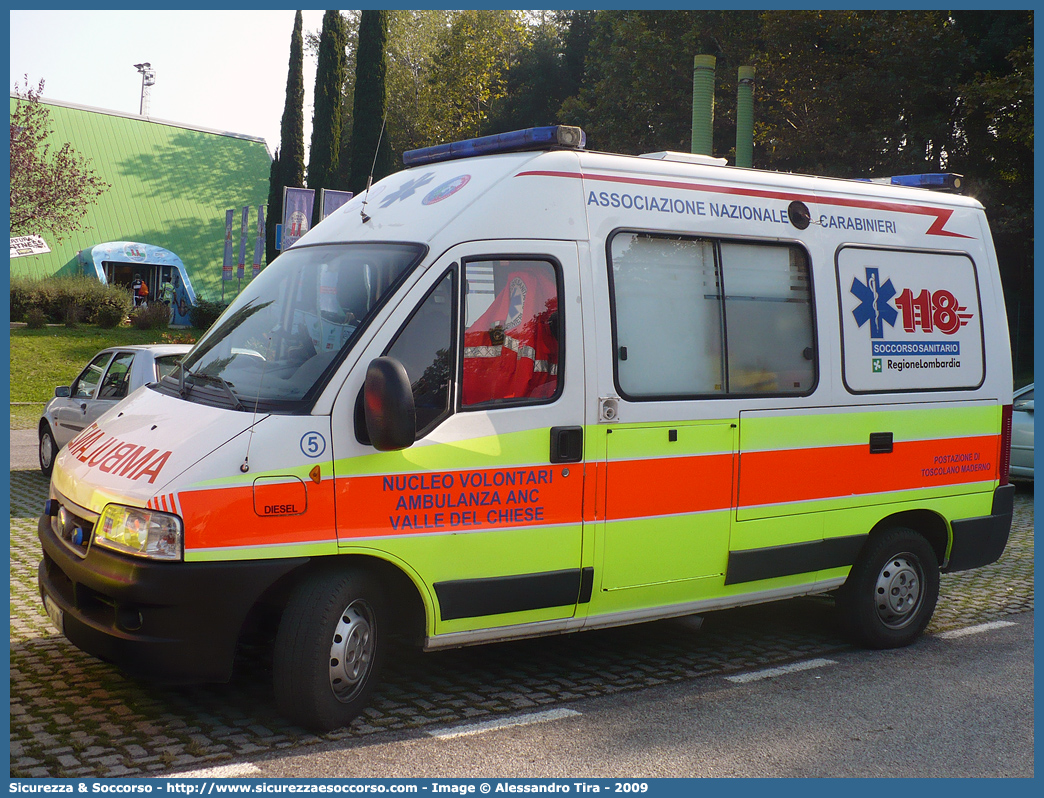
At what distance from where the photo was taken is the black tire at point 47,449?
11398 mm

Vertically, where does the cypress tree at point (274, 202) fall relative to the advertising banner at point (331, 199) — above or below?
above

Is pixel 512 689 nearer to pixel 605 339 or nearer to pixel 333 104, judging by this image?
pixel 605 339

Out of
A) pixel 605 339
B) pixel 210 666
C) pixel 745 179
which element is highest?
pixel 745 179

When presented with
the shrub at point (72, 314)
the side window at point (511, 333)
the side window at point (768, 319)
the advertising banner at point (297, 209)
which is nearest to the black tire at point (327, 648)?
the side window at point (511, 333)

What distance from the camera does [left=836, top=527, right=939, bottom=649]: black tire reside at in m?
6.20

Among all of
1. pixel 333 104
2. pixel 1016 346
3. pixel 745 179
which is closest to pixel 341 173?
pixel 333 104

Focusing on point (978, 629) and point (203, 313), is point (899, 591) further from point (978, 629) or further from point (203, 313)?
point (203, 313)

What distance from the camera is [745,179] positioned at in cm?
573

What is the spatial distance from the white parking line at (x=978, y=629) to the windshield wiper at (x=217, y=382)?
4.91 m

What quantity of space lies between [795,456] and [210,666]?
11.1 ft

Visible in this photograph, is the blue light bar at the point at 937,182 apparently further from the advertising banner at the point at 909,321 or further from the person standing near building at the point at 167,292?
the person standing near building at the point at 167,292

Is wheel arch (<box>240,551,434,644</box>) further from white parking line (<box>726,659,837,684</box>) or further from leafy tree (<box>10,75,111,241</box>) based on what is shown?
leafy tree (<box>10,75,111,241</box>)

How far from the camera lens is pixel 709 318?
5531 millimetres

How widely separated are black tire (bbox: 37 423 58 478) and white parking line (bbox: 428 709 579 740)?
836 cm
